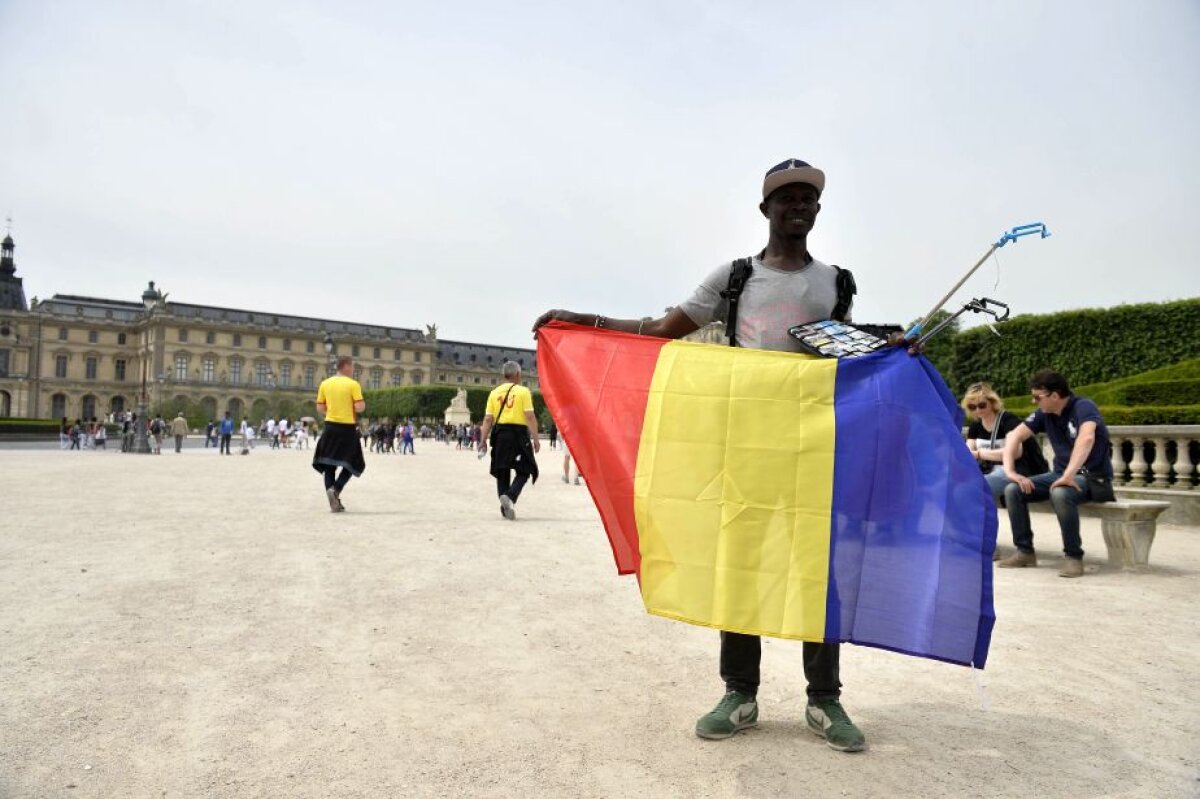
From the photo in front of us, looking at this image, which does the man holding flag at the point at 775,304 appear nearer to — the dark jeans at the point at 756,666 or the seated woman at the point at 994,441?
the dark jeans at the point at 756,666

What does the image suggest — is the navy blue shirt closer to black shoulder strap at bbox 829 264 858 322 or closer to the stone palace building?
black shoulder strap at bbox 829 264 858 322

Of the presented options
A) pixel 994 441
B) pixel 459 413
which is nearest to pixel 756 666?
pixel 994 441

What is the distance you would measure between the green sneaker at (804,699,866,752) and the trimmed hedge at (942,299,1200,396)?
2261cm

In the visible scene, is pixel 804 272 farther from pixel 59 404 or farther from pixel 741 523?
pixel 59 404

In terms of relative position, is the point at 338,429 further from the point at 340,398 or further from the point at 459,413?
the point at 459,413

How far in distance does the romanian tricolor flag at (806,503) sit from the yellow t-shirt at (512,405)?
6291mm

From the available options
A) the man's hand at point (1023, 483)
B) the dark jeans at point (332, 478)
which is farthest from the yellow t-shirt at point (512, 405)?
the man's hand at point (1023, 483)

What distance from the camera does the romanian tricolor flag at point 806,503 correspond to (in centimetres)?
264

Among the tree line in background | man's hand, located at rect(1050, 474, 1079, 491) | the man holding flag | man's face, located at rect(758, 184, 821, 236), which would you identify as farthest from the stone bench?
the tree line in background

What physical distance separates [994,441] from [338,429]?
6.83 meters

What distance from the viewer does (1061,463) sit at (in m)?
6.54

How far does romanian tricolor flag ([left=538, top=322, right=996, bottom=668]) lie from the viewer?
2637 millimetres

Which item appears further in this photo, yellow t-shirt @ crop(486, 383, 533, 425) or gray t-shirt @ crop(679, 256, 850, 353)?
yellow t-shirt @ crop(486, 383, 533, 425)

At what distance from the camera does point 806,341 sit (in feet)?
9.77
